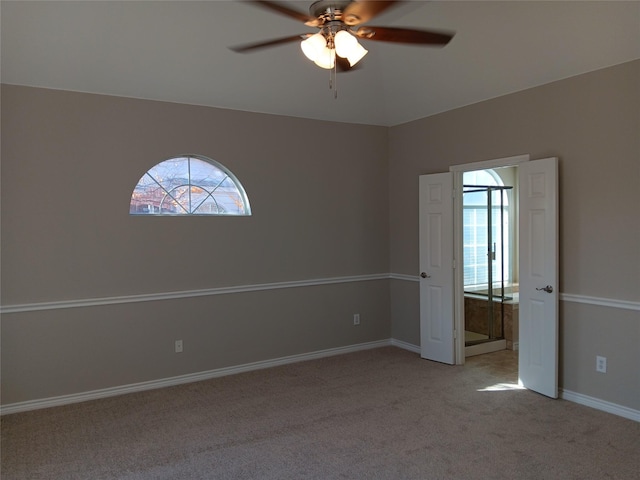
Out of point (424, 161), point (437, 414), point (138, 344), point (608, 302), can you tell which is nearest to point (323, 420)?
point (437, 414)

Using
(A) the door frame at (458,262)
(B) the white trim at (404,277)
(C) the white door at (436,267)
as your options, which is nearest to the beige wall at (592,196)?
(A) the door frame at (458,262)

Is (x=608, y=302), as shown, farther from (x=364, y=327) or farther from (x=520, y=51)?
(x=364, y=327)

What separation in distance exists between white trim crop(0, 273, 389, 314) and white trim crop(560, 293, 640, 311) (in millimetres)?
2181

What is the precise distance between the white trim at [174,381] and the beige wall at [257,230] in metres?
0.05

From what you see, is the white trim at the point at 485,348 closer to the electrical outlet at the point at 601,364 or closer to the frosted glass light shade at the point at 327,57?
the electrical outlet at the point at 601,364

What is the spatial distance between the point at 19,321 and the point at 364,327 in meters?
3.36

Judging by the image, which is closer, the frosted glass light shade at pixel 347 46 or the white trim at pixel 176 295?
the frosted glass light shade at pixel 347 46

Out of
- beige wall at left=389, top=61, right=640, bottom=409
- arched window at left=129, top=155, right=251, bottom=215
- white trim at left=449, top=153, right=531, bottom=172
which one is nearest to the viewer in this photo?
beige wall at left=389, top=61, right=640, bottom=409

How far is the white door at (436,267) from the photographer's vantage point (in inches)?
194

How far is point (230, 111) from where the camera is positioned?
475 cm

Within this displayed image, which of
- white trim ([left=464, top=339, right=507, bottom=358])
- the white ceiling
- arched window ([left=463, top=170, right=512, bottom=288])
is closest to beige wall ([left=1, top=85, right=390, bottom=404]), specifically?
the white ceiling

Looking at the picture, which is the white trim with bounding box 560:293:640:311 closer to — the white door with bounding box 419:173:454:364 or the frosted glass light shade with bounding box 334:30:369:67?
the white door with bounding box 419:173:454:364

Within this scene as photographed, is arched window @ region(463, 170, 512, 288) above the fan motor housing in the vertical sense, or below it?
below

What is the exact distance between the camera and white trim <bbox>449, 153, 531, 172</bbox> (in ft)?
14.0
